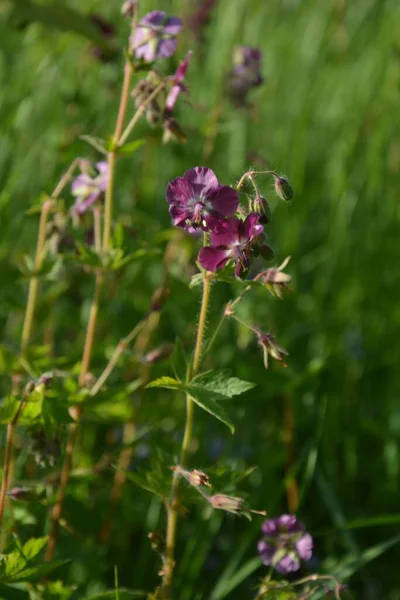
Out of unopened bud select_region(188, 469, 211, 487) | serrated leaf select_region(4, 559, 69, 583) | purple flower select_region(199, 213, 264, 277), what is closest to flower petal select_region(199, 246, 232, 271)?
purple flower select_region(199, 213, 264, 277)

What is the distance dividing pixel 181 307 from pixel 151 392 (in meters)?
0.32

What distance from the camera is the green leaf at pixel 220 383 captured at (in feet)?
4.77

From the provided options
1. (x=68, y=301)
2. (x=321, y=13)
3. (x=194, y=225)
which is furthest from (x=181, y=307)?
(x=321, y=13)

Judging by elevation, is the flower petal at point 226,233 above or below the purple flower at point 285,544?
above

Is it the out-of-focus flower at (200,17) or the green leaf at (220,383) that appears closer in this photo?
the green leaf at (220,383)

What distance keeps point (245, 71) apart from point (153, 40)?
2.55ft

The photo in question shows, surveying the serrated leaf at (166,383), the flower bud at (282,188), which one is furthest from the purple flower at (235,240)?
the serrated leaf at (166,383)

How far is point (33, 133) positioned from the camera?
3.62 metres

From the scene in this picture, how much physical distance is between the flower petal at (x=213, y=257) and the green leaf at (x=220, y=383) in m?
0.21

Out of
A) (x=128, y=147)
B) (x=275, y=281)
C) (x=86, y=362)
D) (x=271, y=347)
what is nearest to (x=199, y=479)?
(x=271, y=347)

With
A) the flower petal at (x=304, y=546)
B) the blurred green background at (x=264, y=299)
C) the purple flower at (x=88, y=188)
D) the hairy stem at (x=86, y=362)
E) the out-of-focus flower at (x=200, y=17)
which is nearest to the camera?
the flower petal at (x=304, y=546)

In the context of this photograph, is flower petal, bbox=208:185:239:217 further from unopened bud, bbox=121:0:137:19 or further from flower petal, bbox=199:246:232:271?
unopened bud, bbox=121:0:137:19

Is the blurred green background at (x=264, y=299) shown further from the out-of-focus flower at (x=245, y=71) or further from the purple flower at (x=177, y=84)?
the purple flower at (x=177, y=84)

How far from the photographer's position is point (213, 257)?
1437 millimetres
